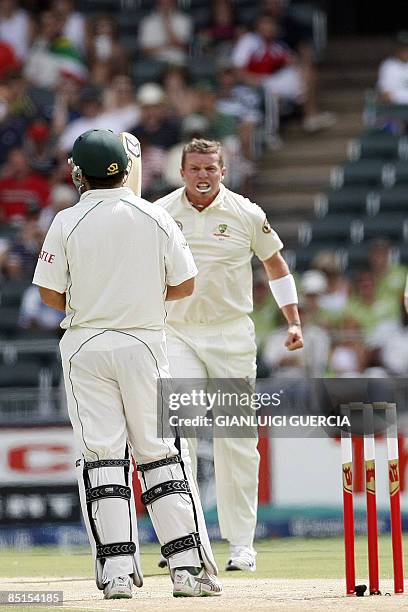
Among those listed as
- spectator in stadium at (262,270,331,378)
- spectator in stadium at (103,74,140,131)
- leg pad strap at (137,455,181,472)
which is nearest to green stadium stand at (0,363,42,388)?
spectator in stadium at (262,270,331,378)

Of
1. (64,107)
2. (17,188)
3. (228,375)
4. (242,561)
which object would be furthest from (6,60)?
(242,561)

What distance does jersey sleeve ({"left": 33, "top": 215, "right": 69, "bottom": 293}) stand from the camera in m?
7.59

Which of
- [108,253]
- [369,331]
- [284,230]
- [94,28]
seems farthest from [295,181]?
[108,253]

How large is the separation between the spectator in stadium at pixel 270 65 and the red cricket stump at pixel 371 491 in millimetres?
12017

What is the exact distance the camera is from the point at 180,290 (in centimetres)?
779

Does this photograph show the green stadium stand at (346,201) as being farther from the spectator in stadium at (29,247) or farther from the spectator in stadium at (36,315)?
the spectator in stadium at (36,315)

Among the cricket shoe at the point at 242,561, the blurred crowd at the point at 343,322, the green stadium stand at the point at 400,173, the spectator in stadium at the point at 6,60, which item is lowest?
the cricket shoe at the point at 242,561

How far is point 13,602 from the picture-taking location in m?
7.52

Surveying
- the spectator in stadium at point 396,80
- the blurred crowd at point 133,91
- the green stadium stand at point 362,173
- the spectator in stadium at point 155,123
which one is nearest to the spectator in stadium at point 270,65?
the blurred crowd at point 133,91

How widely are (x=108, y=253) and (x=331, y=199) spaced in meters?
10.5

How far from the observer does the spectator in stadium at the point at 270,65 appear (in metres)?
19.1

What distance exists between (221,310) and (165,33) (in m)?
11.0

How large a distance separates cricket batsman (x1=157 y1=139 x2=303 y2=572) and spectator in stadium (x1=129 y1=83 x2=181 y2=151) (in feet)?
26.8

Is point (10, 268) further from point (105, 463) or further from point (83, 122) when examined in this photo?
point (105, 463)
